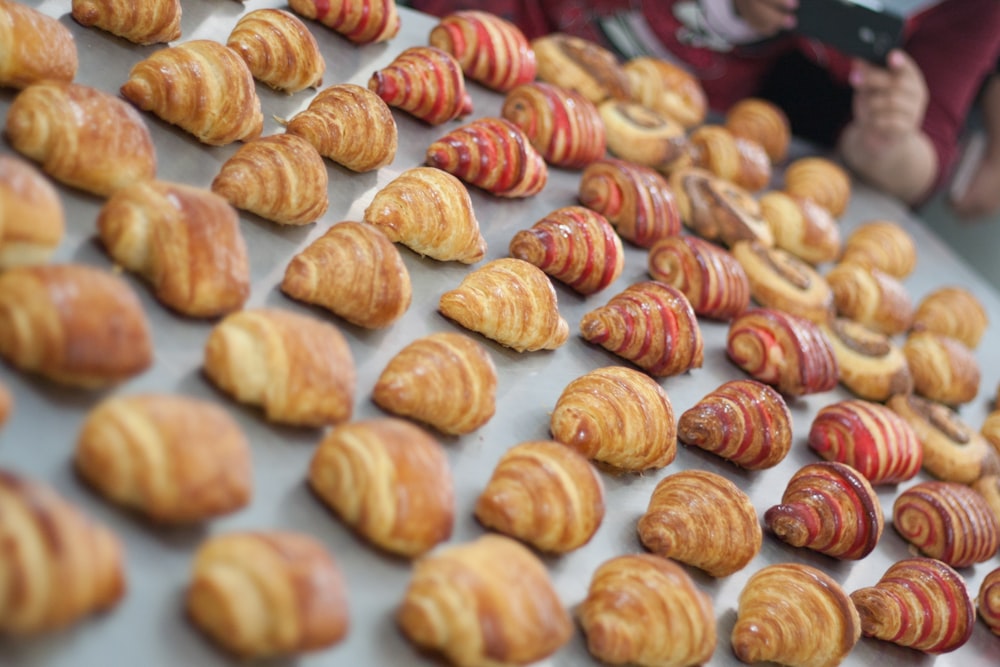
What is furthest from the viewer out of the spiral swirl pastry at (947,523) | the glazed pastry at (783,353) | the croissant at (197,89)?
the glazed pastry at (783,353)

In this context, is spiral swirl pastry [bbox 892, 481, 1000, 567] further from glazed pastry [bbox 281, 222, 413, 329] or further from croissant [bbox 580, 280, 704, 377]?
glazed pastry [bbox 281, 222, 413, 329]

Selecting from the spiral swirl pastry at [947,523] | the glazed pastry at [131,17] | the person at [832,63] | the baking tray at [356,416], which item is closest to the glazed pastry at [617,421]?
the baking tray at [356,416]

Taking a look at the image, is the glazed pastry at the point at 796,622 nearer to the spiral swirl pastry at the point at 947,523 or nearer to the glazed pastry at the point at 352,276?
the spiral swirl pastry at the point at 947,523

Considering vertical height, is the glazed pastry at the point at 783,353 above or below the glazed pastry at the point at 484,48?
below

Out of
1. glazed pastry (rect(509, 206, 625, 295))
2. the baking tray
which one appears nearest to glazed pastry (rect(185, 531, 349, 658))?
the baking tray

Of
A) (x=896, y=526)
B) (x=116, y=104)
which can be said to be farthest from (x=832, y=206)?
(x=116, y=104)
